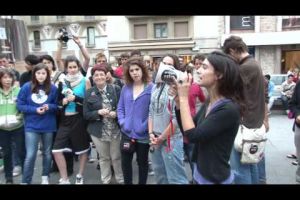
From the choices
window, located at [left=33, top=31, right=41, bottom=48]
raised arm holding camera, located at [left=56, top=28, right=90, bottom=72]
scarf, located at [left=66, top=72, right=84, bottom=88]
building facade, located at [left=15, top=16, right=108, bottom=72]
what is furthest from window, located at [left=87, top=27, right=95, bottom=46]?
scarf, located at [left=66, top=72, right=84, bottom=88]

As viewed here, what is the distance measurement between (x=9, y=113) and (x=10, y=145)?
45cm

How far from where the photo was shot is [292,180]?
4.57 m

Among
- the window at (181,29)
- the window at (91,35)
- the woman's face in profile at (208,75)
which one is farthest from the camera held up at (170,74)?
the window at (91,35)

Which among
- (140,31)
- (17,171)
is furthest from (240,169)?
(140,31)

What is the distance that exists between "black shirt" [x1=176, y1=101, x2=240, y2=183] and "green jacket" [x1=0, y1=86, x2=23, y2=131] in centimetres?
293

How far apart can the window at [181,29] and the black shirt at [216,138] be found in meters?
24.1

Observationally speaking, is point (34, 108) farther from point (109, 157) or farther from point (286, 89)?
point (286, 89)

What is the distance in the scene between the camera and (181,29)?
84.6ft

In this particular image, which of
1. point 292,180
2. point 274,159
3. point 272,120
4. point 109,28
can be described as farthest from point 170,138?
point 109,28

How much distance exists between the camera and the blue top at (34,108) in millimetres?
4152

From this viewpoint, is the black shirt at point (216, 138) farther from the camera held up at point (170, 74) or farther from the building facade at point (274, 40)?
the building facade at point (274, 40)

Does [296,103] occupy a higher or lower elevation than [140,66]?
lower

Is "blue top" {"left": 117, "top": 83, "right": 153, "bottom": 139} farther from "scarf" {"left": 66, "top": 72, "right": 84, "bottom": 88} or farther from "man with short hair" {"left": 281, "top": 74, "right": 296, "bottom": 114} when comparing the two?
"man with short hair" {"left": 281, "top": 74, "right": 296, "bottom": 114}
